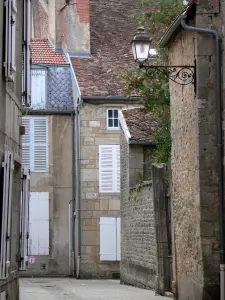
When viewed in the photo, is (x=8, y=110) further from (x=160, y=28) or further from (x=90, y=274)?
(x=90, y=274)

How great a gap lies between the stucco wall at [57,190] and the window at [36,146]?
0.18m

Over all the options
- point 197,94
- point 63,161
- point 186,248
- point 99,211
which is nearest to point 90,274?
point 99,211

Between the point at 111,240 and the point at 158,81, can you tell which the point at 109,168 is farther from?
the point at 158,81

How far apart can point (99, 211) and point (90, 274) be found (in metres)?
2.11

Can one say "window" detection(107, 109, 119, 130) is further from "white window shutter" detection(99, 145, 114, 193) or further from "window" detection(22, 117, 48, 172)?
"window" detection(22, 117, 48, 172)

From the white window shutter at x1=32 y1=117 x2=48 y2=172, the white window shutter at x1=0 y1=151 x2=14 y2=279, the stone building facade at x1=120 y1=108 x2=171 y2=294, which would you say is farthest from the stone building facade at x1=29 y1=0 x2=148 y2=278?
the white window shutter at x1=0 y1=151 x2=14 y2=279

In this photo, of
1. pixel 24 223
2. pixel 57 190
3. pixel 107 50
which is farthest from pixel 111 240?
pixel 24 223

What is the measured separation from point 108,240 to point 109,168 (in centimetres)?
241

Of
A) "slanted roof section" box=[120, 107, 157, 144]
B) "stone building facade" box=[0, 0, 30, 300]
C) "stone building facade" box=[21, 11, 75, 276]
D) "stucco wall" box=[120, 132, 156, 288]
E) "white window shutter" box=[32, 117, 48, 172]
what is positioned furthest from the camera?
"white window shutter" box=[32, 117, 48, 172]

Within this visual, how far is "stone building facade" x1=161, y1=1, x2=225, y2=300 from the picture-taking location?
13078mm

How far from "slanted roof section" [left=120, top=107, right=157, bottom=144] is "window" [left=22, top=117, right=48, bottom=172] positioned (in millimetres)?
5644

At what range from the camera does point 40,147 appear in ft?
95.3

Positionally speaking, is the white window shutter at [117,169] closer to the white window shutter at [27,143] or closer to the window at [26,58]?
the white window shutter at [27,143]

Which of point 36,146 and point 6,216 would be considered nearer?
point 6,216
